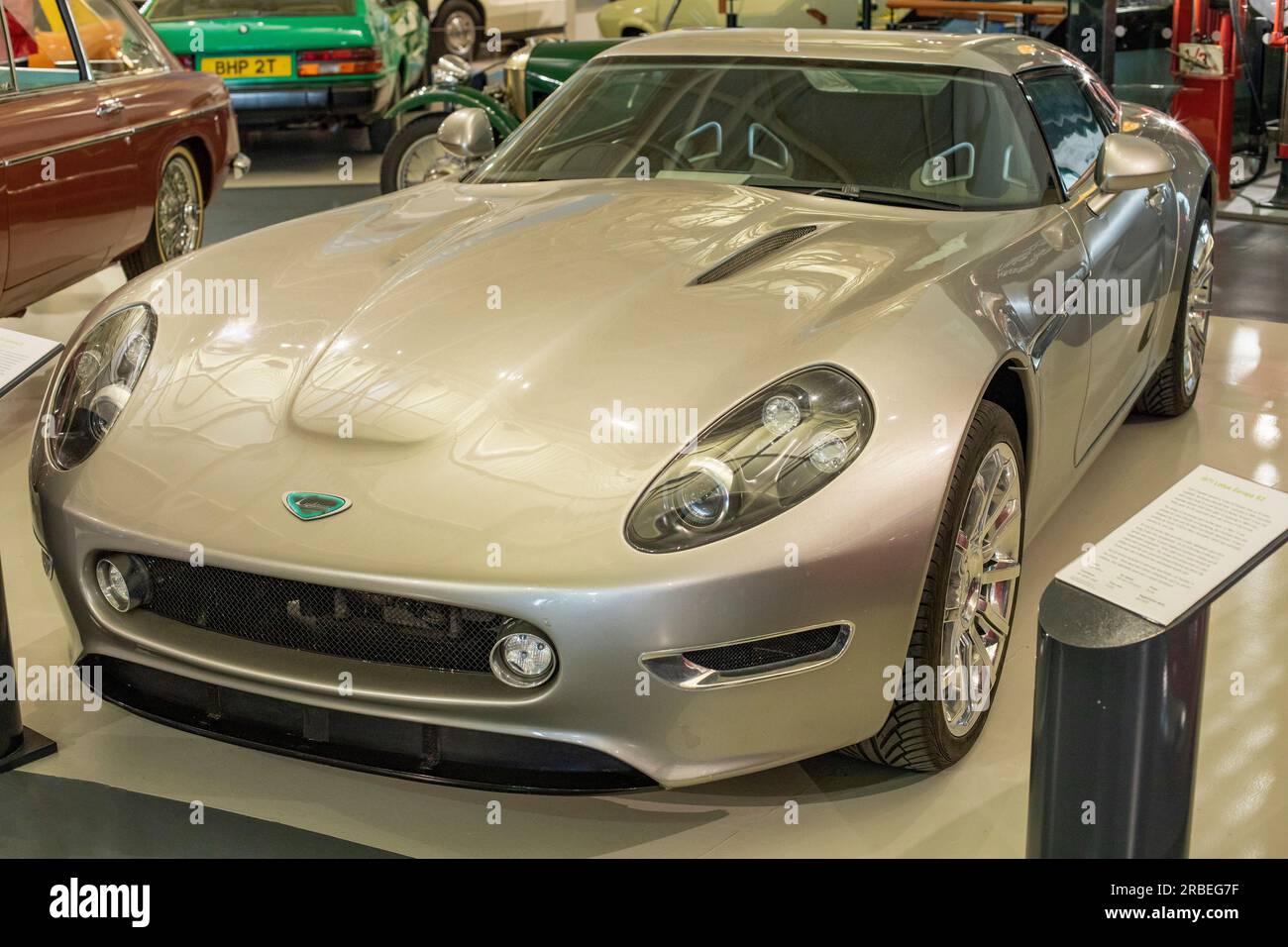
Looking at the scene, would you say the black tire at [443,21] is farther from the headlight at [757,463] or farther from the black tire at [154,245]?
the headlight at [757,463]

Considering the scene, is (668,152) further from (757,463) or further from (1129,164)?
(757,463)

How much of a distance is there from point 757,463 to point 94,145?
12.9 feet

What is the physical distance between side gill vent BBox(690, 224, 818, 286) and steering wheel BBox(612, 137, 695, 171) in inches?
21.7

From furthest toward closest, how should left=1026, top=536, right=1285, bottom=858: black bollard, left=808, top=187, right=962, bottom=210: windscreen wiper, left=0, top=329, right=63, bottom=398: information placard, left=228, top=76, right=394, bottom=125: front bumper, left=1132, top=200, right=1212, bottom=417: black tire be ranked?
left=228, top=76, right=394, bottom=125: front bumper < left=1132, top=200, right=1212, bottom=417: black tire < left=808, top=187, right=962, bottom=210: windscreen wiper < left=0, top=329, right=63, bottom=398: information placard < left=1026, top=536, right=1285, bottom=858: black bollard

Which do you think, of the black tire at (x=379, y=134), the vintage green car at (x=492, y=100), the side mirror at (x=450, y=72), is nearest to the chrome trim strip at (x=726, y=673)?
the vintage green car at (x=492, y=100)

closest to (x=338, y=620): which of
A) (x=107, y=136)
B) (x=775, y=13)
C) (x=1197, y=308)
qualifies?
(x=1197, y=308)

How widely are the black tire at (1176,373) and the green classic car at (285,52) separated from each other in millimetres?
6303

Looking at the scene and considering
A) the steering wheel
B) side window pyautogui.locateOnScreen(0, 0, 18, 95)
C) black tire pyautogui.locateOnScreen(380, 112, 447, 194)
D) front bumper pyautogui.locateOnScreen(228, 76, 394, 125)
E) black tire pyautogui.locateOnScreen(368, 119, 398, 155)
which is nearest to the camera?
the steering wheel

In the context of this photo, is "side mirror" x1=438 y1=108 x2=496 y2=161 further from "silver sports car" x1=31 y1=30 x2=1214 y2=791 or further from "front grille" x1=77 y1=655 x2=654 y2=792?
"front grille" x1=77 y1=655 x2=654 y2=792

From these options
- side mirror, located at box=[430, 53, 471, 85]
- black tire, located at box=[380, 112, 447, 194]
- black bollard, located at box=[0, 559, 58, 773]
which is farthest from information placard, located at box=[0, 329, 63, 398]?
side mirror, located at box=[430, 53, 471, 85]

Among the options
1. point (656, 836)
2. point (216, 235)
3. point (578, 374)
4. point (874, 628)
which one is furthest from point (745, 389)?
point (216, 235)

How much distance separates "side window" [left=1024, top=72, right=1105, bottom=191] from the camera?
3508 mm

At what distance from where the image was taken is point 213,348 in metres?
2.69

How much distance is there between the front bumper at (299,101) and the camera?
938cm
